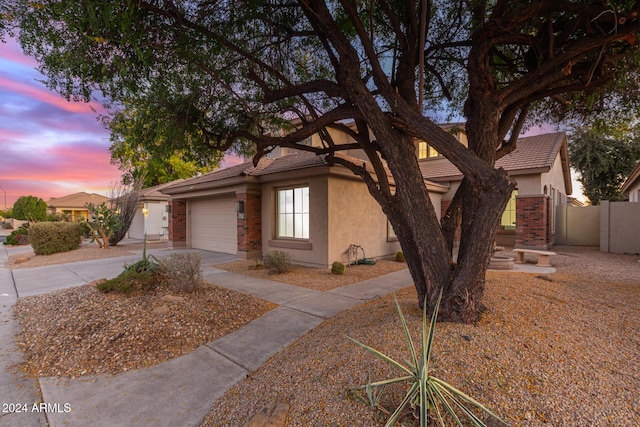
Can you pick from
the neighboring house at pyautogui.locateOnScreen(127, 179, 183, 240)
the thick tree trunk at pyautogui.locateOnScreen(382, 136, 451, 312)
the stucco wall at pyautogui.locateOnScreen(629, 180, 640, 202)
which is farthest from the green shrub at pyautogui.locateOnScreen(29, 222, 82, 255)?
the stucco wall at pyautogui.locateOnScreen(629, 180, 640, 202)

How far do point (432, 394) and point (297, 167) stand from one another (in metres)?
7.78

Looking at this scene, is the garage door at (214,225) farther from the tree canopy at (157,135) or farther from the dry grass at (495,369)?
the dry grass at (495,369)

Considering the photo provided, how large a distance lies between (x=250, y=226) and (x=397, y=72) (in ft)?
23.8

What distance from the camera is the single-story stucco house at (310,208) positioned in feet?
29.9

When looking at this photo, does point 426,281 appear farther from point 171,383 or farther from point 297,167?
point 297,167

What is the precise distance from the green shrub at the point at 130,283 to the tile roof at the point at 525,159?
→ 38.7 feet

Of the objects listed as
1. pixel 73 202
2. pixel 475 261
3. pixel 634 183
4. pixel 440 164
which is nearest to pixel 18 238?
pixel 73 202

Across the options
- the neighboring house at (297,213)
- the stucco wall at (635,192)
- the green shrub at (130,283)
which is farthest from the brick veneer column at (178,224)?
the stucco wall at (635,192)

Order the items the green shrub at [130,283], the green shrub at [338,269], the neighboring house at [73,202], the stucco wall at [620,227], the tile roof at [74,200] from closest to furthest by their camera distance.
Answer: the green shrub at [130,283] < the green shrub at [338,269] < the stucco wall at [620,227] < the neighboring house at [73,202] < the tile roof at [74,200]

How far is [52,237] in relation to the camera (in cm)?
1270

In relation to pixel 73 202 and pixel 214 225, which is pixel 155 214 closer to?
pixel 214 225

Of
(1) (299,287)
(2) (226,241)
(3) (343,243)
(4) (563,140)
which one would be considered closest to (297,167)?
(3) (343,243)

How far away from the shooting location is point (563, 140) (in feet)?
48.7

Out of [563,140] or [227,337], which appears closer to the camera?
[227,337]
